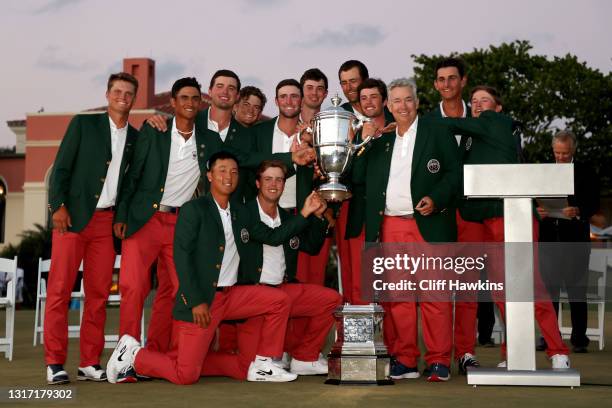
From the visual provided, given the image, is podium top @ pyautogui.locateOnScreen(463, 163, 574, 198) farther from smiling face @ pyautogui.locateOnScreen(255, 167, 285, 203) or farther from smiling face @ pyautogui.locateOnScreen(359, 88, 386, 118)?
smiling face @ pyautogui.locateOnScreen(255, 167, 285, 203)

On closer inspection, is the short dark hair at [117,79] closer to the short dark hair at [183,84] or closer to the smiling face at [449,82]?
the short dark hair at [183,84]

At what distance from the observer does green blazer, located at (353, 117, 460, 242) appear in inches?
223

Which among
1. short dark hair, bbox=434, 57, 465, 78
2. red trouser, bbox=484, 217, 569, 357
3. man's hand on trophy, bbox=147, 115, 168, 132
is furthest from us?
short dark hair, bbox=434, 57, 465, 78

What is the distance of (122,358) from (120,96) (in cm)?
175

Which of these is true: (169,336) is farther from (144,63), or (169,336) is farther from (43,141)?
(144,63)

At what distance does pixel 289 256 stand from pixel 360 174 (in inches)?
29.8

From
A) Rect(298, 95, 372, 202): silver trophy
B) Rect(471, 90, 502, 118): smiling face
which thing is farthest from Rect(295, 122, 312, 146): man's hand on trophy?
Rect(471, 90, 502, 118): smiling face

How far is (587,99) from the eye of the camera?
27156 mm

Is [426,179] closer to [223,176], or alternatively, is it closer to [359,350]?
[359,350]


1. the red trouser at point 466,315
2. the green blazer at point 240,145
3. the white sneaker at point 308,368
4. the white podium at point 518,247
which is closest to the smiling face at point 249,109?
the green blazer at point 240,145

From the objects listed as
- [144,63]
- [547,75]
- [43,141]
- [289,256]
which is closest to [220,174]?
[289,256]

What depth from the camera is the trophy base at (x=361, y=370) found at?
17.6ft

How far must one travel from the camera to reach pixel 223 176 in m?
5.69

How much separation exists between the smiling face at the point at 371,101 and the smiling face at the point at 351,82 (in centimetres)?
55
